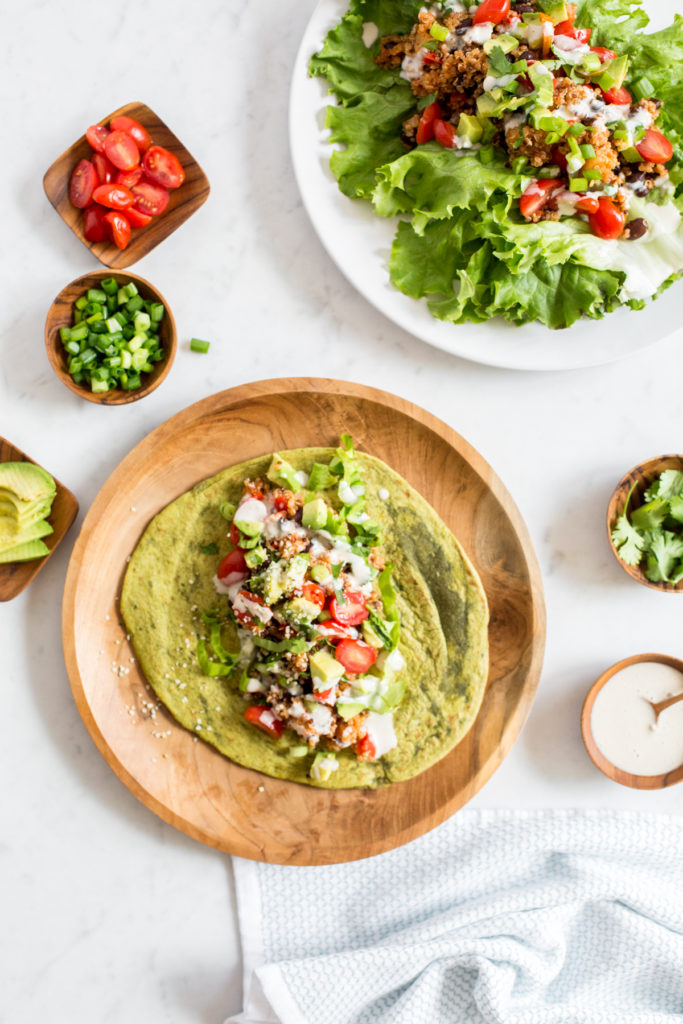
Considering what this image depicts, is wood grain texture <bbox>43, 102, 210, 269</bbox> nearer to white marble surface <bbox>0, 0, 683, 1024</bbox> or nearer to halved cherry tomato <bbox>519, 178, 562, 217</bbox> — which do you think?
white marble surface <bbox>0, 0, 683, 1024</bbox>

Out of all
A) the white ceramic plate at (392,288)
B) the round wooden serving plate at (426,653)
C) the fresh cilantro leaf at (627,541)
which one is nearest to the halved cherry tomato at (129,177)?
the white ceramic plate at (392,288)

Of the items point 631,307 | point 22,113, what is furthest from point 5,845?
point 631,307

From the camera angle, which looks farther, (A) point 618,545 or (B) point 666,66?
(A) point 618,545

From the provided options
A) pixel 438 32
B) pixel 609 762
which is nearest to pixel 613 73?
pixel 438 32

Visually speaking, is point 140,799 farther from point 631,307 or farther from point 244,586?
point 631,307

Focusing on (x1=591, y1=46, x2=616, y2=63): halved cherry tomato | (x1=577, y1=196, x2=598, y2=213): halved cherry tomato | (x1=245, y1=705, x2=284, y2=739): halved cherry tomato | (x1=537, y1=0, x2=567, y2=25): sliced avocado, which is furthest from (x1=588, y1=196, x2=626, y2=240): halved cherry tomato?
(x1=245, y1=705, x2=284, y2=739): halved cherry tomato
